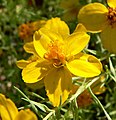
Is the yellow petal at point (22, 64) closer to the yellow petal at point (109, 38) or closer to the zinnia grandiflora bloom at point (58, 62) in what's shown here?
the zinnia grandiflora bloom at point (58, 62)

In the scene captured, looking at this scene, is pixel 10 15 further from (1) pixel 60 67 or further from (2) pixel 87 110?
(1) pixel 60 67

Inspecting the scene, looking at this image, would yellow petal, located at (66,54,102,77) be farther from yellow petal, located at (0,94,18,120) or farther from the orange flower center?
the orange flower center

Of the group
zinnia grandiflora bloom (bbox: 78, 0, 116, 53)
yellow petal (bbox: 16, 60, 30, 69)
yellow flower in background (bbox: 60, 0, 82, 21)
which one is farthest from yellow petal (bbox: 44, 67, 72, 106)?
yellow flower in background (bbox: 60, 0, 82, 21)

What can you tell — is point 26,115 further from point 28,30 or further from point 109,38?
point 28,30

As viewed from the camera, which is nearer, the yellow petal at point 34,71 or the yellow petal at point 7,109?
the yellow petal at point 7,109

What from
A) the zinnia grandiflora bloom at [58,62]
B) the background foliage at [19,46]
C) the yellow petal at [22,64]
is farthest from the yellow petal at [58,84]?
the background foliage at [19,46]

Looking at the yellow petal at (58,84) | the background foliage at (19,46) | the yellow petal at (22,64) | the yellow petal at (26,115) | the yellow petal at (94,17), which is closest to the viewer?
the yellow petal at (26,115)

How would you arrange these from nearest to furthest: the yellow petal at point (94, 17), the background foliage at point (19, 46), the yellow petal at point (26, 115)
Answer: the yellow petal at point (26, 115), the yellow petal at point (94, 17), the background foliage at point (19, 46)
